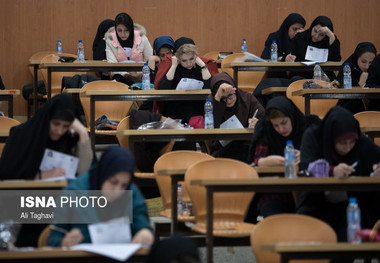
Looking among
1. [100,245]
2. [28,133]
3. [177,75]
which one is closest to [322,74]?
[177,75]

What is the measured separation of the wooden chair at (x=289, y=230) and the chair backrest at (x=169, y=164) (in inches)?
49.4

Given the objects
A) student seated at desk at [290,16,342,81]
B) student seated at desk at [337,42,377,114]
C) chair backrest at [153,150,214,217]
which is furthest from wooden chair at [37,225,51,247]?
student seated at desk at [290,16,342,81]

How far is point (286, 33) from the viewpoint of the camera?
866 centimetres

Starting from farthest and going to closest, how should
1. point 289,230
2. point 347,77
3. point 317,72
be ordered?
point 317,72 < point 347,77 < point 289,230

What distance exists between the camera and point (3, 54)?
9023 mm

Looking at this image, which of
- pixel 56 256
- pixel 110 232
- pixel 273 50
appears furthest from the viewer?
pixel 273 50

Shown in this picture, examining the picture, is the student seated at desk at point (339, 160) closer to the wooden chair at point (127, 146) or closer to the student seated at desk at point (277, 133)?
the student seated at desk at point (277, 133)

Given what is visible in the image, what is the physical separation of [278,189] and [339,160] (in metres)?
0.62

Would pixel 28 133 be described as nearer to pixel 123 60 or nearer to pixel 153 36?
pixel 123 60

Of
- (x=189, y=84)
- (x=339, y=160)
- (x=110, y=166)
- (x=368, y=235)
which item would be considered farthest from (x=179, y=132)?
(x=368, y=235)

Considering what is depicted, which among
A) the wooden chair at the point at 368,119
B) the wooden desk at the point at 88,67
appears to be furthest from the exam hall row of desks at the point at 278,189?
the wooden desk at the point at 88,67

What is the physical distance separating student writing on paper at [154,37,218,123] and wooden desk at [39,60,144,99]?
47 centimetres

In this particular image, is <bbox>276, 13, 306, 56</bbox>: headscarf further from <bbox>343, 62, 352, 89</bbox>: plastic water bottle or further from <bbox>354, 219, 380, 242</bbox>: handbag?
<bbox>354, 219, 380, 242</bbox>: handbag

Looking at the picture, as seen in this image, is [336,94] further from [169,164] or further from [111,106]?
[111,106]
